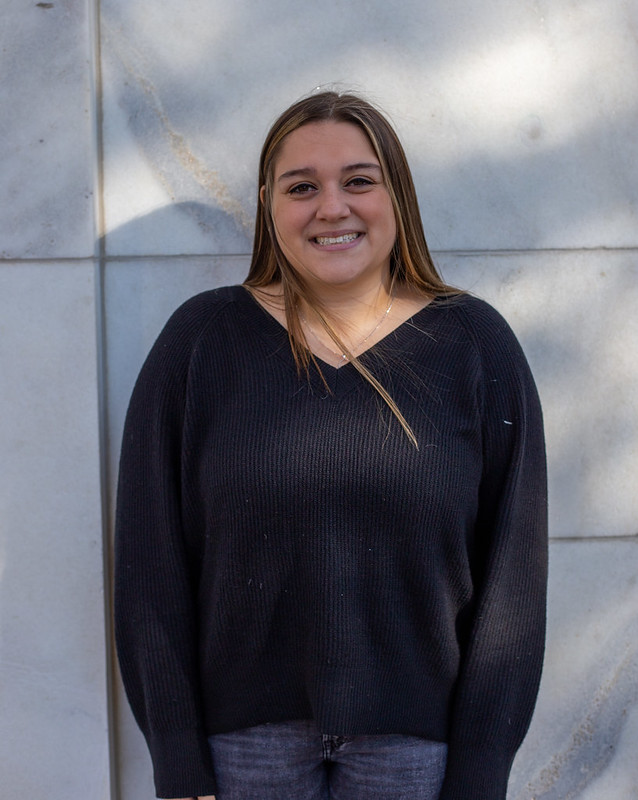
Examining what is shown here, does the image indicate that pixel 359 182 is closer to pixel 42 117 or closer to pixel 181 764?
pixel 42 117

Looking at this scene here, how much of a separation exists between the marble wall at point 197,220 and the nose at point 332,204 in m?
0.67

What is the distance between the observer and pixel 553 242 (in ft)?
7.08

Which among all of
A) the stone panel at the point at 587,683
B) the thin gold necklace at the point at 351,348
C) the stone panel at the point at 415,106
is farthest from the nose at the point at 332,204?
the stone panel at the point at 587,683

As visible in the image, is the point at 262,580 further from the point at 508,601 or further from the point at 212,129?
the point at 212,129

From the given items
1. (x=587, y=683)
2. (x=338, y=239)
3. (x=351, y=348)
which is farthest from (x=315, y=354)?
(x=587, y=683)

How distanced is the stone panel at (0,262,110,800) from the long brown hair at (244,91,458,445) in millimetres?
636

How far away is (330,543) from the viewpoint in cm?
142

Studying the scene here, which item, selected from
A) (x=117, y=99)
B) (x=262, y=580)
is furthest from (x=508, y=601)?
(x=117, y=99)

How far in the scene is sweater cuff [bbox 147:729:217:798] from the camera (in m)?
1.47

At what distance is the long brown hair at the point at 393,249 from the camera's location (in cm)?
152

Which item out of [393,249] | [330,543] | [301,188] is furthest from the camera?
[393,249]

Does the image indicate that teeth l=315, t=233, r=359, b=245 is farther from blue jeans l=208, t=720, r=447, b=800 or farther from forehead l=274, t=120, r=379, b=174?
blue jeans l=208, t=720, r=447, b=800

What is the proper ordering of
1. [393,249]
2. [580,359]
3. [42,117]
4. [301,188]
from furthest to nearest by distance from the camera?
[580,359], [42,117], [393,249], [301,188]

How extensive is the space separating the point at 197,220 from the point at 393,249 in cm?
68
